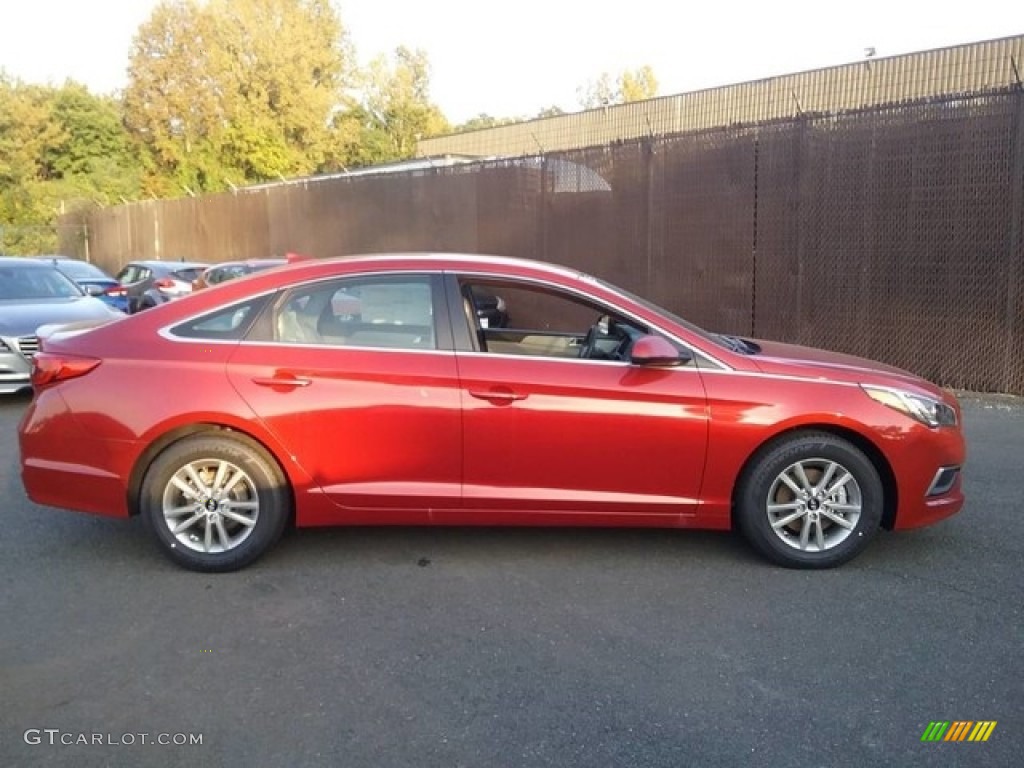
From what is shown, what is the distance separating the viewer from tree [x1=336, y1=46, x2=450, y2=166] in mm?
53484

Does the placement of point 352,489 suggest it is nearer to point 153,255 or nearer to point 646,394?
point 646,394

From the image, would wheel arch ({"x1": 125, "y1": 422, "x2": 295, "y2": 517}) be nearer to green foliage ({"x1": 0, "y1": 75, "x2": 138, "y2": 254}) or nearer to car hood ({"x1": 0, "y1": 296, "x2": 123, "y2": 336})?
car hood ({"x1": 0, "y1": 296, "x2": 123, "y2": 336})

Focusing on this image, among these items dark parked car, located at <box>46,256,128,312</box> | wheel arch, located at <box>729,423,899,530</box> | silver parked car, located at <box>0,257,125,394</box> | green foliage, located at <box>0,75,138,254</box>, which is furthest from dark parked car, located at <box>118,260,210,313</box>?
green foliage, located at <box>0,75,138,254</box>

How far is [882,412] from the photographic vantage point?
14.6 feet

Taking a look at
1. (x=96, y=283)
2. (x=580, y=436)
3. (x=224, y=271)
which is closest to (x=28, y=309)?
(x=224, y=271)

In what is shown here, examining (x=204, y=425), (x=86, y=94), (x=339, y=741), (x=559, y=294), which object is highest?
(x=86, y=94)

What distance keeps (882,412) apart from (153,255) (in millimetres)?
27259

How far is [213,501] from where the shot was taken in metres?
4.42

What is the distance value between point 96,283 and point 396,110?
45389 millimetres

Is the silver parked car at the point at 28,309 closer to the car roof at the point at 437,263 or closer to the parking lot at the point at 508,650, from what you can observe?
the car roof at the point at 437,263

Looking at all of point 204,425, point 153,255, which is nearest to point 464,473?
point 204,425

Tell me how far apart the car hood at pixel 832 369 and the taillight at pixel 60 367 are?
11.2 ft

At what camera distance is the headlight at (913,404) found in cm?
448

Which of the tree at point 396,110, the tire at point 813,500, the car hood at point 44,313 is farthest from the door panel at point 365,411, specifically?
the tree at point 396,110
